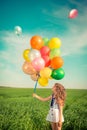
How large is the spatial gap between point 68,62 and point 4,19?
1178 mm

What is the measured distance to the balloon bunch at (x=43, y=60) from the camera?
4.23 m

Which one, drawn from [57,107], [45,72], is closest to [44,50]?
[45,72]

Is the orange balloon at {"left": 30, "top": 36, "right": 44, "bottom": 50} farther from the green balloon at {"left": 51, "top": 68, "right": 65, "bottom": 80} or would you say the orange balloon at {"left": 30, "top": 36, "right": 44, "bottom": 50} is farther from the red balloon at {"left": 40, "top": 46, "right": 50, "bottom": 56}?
the green balloon at {"left": 51, "top": 68, "right": 65, "bottom": 80}

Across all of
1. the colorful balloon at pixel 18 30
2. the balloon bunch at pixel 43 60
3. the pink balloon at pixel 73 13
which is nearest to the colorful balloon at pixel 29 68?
the balloon bunch at pixel 43 60

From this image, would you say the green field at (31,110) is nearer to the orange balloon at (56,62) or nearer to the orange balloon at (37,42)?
the orange balloon at (56,62)

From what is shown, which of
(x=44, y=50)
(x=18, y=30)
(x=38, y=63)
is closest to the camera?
(x=38, y=63)

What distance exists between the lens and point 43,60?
4.27 m

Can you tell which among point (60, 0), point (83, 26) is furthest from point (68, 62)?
point (60, 0)

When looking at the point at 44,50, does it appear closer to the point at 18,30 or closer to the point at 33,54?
the point at 33,54

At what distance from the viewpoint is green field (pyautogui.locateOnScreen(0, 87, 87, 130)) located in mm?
4691

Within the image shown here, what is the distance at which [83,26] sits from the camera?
17.1 feet

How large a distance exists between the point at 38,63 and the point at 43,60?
107mm

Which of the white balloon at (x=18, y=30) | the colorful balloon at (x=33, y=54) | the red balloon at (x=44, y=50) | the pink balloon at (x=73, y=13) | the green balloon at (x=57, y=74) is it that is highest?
the pink balloon at (x=73, y=13)

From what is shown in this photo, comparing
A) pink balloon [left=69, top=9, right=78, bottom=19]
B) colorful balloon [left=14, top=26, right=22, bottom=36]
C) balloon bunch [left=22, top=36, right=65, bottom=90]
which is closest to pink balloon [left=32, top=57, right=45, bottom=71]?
balloon bunch [left=22, top=36, right=65, bottom=90]
